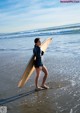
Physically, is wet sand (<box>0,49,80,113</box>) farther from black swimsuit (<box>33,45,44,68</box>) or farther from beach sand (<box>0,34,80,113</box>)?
black swimsuit (<box>33,45,44,68</box>)

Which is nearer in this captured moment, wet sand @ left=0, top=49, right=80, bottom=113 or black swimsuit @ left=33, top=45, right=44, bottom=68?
wet sand @ left=0, top=49, right=80, bottom=113

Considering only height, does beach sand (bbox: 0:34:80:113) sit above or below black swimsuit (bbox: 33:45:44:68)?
below

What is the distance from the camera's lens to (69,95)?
25.0 feet

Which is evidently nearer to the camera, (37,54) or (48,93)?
(48,93)

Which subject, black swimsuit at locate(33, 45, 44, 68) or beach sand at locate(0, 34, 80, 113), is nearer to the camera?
beach sand at locate(0, 34, 80, 113)

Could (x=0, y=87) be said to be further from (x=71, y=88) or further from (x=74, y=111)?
(x=74, y=111)

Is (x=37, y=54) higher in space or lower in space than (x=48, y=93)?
higher

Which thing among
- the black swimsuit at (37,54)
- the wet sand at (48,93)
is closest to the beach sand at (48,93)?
the wet sand at (48,93)

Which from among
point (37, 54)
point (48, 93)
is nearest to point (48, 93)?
point (48, 93)

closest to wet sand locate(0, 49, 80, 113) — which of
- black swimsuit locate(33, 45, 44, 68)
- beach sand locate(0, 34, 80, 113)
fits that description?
beach sand locate(0, 34, 80, 113)

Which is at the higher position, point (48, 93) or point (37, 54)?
point (37, 54)

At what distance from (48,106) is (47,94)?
107 centimetres

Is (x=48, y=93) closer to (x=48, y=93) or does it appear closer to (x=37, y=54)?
(x=48, y=93)

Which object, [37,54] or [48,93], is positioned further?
[37,54]
